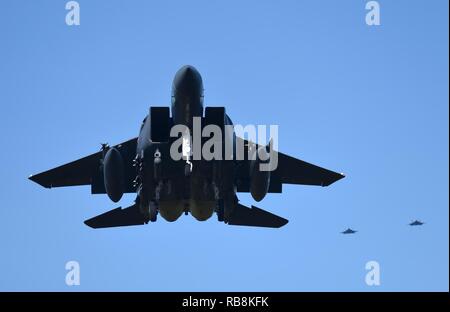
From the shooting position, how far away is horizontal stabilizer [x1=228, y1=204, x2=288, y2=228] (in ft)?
91.9

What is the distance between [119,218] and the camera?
28.2 m

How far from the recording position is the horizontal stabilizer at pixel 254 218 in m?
28.0

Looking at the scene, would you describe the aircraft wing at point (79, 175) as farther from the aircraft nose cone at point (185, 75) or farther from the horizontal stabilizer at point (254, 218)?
the aircraft nose cone at point (185, 75)

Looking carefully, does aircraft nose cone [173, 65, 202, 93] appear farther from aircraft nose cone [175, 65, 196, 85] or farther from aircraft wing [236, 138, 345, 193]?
aircraft wing [236, 138, 345, 193]

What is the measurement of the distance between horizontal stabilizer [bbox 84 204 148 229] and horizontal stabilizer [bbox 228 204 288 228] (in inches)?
132

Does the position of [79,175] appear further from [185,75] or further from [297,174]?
[297,174]

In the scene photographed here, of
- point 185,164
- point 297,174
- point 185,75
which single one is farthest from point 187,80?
point 297,174

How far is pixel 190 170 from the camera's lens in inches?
926

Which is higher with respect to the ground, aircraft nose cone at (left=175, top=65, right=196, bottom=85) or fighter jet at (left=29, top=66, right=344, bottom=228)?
aircraft nose cone at (left=175, top=65, right=196, bottom=85)

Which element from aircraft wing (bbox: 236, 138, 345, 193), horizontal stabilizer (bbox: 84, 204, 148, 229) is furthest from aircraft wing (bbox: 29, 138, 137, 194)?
aircraft wing (bbox: 236, 138, 345, 193)
